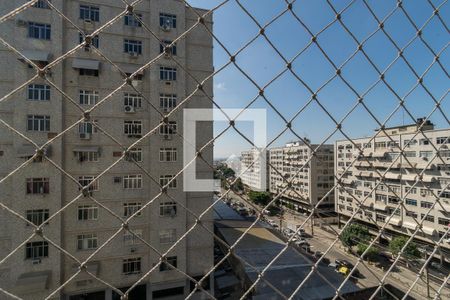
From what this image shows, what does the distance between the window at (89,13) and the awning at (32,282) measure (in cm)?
335

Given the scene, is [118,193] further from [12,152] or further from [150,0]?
[150,0]

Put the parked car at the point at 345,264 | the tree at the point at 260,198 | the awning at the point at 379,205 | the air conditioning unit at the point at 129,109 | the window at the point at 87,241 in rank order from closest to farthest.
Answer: the window at the point at 87,241, the air conditioning unit at the point at 129,109, the parked car at the point at 345,264, the awning at the point at 379,205, the tree at the point at 260,198

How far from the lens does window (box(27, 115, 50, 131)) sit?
3107 mm

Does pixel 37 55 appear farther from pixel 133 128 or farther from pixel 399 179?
pixel 399 179

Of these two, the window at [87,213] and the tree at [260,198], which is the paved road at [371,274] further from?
the window at [87,213]

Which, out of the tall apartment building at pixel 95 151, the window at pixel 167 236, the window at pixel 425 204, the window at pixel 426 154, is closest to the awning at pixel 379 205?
the window at pixel 425 204

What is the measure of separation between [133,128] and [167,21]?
5.43 ft

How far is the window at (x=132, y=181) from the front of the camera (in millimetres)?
3467

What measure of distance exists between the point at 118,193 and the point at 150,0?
9.11ft

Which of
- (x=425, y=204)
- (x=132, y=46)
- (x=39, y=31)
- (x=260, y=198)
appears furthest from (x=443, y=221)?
(x=39, y=31)

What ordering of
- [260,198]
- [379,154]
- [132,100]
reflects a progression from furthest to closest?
[260,198] < [379,154] < [132,100]

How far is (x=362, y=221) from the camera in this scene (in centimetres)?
891

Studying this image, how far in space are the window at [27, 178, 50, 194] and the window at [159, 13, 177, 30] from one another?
2.63 m

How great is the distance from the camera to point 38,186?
10.3ft
